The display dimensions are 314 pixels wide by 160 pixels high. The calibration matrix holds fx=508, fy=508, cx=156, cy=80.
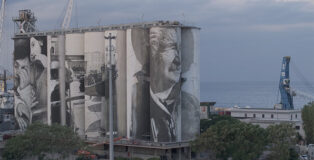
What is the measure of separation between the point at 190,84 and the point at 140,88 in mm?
5837

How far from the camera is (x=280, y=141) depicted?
51.7 metres

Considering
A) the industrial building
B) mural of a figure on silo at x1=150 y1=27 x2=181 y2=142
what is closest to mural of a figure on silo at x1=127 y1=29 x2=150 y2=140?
the industrial building

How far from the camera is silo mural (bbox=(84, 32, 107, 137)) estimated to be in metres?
60.5

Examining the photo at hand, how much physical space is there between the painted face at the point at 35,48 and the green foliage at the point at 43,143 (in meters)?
19.8

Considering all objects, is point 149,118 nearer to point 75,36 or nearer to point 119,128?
point 119,128

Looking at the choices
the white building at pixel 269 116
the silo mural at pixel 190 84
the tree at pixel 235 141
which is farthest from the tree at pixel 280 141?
the white building at pixel 269 116

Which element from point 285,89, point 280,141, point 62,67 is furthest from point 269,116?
point 62,67

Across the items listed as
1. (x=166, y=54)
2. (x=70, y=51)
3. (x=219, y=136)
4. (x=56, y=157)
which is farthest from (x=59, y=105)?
(x=219, y=136)

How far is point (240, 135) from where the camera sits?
50250 millimetres

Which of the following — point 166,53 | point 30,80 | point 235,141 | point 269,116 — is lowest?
point 235,141

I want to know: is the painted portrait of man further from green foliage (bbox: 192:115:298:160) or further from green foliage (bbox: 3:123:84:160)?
green foliage (bbox: 3:123:84:160)

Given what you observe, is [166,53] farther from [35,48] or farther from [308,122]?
[308,122]

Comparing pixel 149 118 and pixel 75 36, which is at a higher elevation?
pixel 75 36

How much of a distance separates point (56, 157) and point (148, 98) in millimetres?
11818
